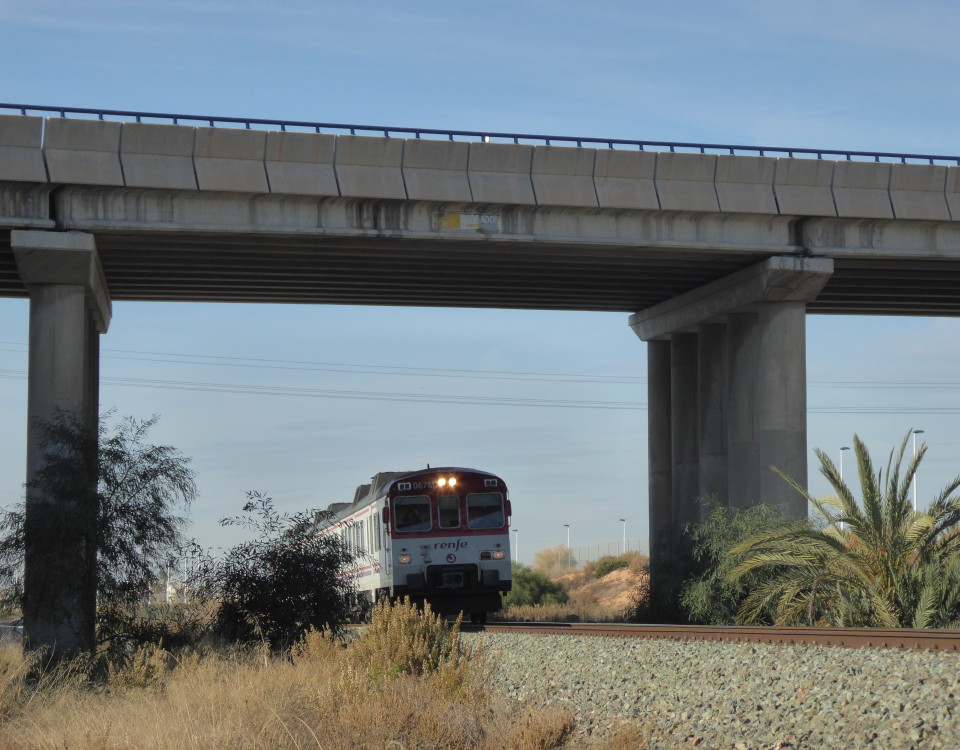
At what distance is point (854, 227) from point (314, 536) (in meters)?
16.8

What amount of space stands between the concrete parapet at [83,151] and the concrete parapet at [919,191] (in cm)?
1875

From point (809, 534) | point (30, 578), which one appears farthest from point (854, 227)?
point (30, 578)

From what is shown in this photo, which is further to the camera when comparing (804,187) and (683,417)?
(683,417)

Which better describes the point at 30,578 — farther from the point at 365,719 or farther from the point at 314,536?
the point at 365,719

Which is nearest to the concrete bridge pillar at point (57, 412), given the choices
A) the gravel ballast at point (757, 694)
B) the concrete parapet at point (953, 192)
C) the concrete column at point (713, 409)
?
the gravel ballast at point (757, 694)

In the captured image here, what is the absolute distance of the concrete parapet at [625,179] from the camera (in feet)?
101

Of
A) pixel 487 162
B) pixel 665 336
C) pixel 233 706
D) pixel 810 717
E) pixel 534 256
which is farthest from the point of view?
pixel 665 336

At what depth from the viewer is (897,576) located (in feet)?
66.2

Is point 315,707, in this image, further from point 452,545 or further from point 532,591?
point 532,591

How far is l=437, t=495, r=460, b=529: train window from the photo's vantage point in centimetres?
2783

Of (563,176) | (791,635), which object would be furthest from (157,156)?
(791,635)

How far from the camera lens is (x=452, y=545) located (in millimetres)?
27875

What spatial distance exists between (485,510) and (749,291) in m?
10.5

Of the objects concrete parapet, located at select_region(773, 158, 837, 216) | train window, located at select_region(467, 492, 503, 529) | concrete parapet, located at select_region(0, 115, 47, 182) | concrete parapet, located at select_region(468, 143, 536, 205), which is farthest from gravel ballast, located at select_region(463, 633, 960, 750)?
concrete parapet, located at select_region(773, 158, 837, 216)
